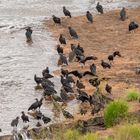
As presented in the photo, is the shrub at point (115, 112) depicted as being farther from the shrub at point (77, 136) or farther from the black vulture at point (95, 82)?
the black vulture at point (95, 82)

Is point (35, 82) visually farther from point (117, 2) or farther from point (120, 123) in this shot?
point (117, 2)

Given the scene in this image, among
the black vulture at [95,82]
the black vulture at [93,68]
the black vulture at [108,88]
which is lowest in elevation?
the black vulture at [108,88]

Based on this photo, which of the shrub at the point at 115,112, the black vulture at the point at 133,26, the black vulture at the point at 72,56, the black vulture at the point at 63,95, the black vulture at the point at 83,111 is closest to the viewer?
the shrub at the point at 115,112

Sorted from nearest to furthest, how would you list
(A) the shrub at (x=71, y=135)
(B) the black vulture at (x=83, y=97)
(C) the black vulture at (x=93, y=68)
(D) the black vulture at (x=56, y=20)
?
(A) the shrub at (x=71, y=135) < (B) the black vulture at (x=83, y=97) < (C) the black vulture at (x=93, y=68) < (D) the black vulture at (x=56, y=20)

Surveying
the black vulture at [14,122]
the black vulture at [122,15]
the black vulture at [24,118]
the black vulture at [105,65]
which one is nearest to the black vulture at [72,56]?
the black vulture at [105,65]

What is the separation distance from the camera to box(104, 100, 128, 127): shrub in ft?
55.1

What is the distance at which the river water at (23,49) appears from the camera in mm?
19938

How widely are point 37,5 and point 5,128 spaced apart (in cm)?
1657

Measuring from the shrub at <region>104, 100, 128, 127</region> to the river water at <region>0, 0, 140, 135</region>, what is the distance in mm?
2275

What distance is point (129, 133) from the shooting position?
14367mm

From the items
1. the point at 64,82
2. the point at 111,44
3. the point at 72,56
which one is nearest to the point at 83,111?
the point at 64,82

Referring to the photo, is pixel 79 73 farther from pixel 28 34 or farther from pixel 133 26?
pixel 133 26

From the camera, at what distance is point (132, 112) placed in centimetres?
1798

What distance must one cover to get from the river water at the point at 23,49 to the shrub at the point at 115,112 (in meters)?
2.28
